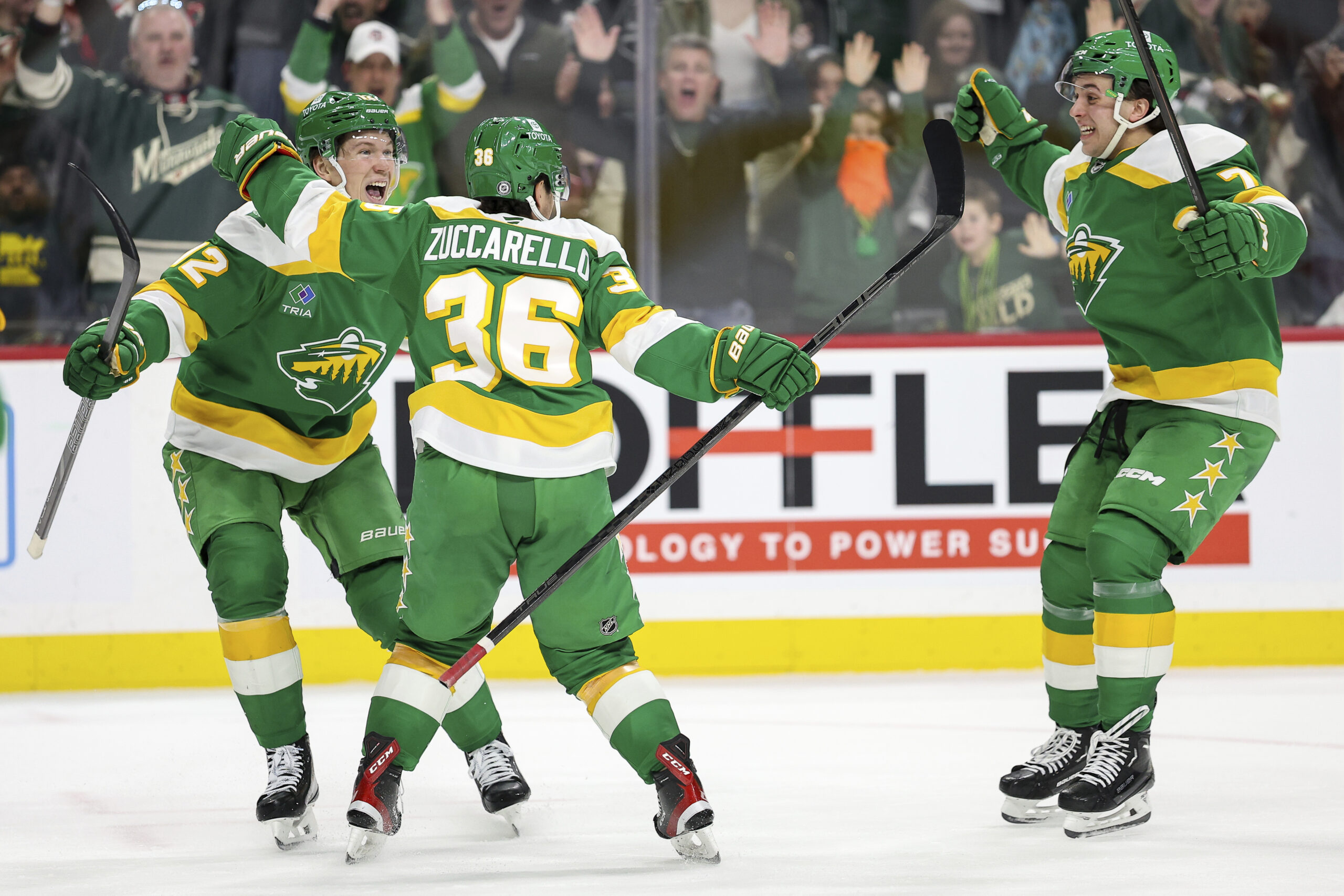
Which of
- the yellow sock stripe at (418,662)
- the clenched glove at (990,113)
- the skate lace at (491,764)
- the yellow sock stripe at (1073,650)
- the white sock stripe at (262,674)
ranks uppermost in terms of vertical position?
the clenched glove at (990,113)

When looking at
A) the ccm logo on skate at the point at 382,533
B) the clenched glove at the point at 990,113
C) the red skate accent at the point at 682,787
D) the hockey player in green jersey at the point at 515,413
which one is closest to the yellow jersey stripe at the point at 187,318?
the hockey player in green jersey at the point at 515,413

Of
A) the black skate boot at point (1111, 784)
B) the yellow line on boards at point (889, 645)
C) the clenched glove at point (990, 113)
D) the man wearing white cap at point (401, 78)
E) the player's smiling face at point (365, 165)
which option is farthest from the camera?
the man wearing white cap at point (401, 78)

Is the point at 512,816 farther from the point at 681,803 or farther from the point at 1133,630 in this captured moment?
the point at 1133,630

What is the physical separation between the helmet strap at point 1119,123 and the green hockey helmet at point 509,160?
3.39 feet

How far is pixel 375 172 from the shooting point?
9.05 ft

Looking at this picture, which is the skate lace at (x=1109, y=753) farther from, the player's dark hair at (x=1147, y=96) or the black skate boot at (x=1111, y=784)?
the player's dark hair at (x=1147, y=96)

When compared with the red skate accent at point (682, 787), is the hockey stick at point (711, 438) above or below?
above

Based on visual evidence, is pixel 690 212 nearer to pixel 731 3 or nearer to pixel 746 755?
pixel 731 3

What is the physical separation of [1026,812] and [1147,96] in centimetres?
135

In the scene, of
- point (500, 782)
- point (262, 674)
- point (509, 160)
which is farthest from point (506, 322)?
point (500, 782)

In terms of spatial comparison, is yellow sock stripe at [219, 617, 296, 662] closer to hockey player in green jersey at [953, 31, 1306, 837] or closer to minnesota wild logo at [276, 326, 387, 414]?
minnesota wild logo at [276, 326, 387, 414]

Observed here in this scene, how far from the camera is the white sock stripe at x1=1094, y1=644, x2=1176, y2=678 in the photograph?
2555mm

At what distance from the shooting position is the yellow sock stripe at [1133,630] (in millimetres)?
2549

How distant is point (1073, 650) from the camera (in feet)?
9.18
